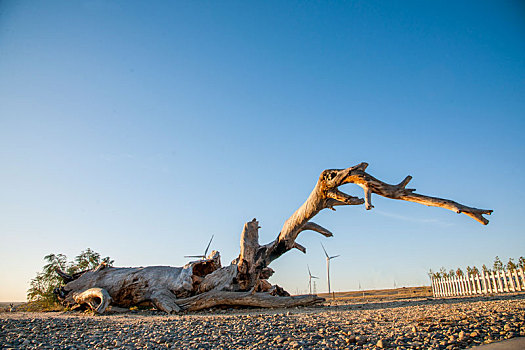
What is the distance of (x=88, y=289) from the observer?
1242 centimetres

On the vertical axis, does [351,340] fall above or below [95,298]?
below

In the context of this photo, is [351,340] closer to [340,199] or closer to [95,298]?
[340,199]

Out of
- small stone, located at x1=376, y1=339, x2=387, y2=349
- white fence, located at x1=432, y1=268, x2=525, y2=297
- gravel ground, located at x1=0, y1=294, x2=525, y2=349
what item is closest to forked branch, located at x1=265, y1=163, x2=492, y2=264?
gravel ground, located at x1=0, y1=294, x2=525, y2=349

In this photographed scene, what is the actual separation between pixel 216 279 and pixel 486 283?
51.6 ft

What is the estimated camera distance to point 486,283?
1808cm

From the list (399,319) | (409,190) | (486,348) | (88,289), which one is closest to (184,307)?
(88,289)

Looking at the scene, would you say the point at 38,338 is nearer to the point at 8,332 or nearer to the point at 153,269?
the point at 8,332

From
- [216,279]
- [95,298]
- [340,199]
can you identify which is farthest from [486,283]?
[95,298]

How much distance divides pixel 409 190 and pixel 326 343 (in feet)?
18.1

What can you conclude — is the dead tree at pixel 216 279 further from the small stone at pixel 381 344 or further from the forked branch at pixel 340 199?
the small stone at pixel 381 344

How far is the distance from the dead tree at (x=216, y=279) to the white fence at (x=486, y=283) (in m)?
10.8

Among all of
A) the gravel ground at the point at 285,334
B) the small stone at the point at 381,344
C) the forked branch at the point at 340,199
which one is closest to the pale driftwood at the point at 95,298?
the gravel ground at the point at 285,334

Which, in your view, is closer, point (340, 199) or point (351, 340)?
point (351, 340)

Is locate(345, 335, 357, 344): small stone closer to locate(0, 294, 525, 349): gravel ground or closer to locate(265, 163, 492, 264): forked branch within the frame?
locate(0, 294, 525, 349): gravel ground
